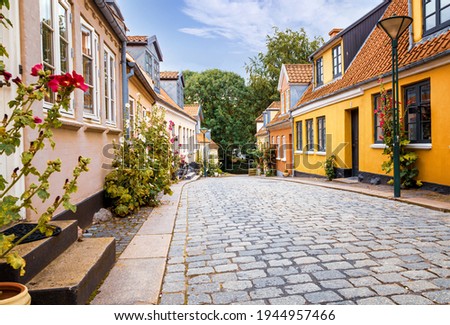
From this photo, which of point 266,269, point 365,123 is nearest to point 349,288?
point 266,269

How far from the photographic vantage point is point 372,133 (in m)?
12.1

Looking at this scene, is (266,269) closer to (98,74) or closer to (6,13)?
(6,13)

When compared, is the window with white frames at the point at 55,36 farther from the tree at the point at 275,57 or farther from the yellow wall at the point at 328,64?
the tree at the point at 275,57

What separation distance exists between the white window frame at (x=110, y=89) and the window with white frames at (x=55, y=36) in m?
2.15

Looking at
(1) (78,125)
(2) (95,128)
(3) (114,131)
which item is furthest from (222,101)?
(1) (78,125)

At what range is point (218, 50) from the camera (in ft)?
17.7

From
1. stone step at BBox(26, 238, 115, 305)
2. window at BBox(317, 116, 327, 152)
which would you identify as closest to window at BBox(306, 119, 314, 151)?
window at BBox(317, 116, 327, 152)

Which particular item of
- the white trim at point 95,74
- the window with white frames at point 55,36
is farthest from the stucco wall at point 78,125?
the window with white frames at point 55,36

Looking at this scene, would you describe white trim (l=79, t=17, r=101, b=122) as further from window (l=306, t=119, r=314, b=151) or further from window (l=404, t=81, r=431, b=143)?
window (l=306, t=119, r=314, b=151)

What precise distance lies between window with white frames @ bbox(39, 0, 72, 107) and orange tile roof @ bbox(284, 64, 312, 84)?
55.7 feet

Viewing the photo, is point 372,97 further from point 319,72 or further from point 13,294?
point 13,294

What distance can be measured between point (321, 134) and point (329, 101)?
6.37ft

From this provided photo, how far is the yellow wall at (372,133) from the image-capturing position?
853 cm

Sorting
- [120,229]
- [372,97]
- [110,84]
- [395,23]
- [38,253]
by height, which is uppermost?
[395,23]
